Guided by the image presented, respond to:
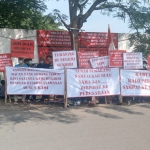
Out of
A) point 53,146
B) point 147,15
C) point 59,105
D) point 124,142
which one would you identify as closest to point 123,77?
point 59,105

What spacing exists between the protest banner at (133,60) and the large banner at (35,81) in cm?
240

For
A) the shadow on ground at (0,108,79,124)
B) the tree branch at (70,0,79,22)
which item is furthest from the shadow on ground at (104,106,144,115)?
the tree branch at (70,0,79,22)

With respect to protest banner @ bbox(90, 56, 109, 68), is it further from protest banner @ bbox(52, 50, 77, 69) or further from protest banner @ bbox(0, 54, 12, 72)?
protest banner @ bbox(0, 54, 12, 72)

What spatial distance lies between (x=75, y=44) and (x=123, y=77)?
3151 millimetres

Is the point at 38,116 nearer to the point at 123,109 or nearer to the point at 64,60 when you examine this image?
the point at 64,60

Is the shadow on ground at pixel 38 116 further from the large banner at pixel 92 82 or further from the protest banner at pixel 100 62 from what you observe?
the protest banner at pixel 100 62

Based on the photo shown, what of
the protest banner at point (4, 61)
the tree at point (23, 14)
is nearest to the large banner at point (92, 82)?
the protest banner at point (4, 61)

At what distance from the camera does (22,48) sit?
10781 mm

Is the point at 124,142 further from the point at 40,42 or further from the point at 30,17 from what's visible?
the point at 30,17

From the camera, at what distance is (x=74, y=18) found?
12.8m

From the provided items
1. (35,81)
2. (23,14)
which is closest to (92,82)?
(35,81)

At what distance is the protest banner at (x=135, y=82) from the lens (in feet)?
35.0

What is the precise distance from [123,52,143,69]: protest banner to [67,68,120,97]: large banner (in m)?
0.58

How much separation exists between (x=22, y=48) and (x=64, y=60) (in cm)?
163
